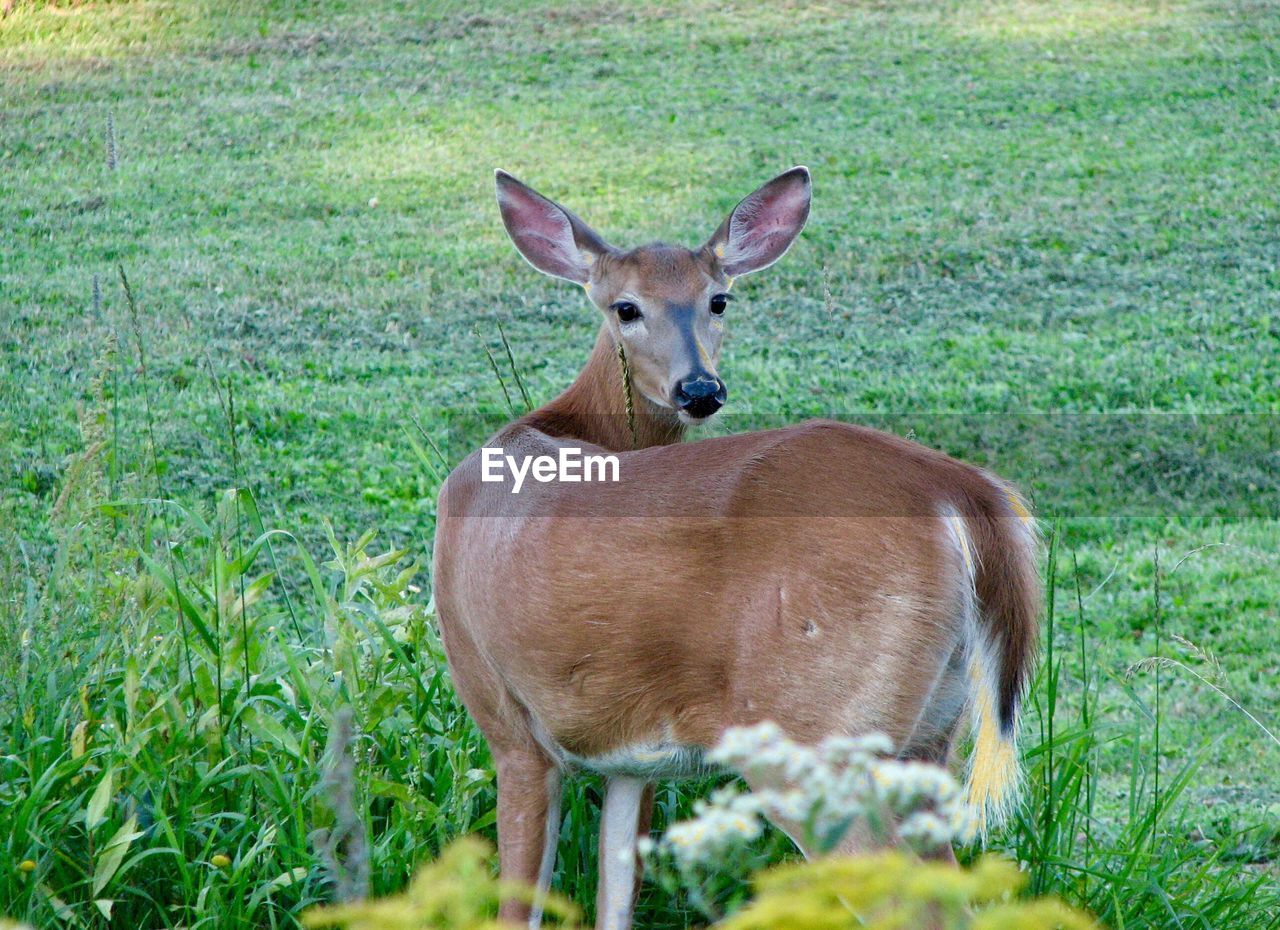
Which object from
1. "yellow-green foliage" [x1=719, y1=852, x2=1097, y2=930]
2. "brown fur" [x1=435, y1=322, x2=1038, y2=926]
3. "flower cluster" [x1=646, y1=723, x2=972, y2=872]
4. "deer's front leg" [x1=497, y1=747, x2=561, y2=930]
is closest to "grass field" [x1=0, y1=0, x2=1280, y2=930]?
"deer's front leg" [x1=497, y1=747, x2=561, y2=930]

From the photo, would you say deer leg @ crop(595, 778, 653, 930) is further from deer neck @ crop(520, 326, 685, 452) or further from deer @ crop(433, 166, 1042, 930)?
deer neck @ crop(520, 326, 685, 452)

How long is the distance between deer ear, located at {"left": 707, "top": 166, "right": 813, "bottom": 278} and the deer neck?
70cm

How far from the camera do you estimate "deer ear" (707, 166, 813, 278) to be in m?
4.48

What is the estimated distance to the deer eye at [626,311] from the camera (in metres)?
4.02

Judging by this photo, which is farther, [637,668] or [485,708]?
[485,708]

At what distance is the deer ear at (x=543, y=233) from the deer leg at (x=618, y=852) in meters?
1.54

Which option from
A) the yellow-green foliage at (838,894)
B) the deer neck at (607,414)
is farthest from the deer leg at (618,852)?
the yellow-green foliage at (838,894)

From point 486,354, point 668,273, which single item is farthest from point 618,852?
point 486,354

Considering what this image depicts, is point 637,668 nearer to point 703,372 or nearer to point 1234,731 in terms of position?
point 703,372

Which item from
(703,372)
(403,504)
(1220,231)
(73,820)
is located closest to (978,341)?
(1220,231)

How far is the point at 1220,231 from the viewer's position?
957 cm

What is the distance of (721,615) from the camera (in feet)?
9.28

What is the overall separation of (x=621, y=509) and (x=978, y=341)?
5.59m

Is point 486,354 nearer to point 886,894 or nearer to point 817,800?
point 817,800
